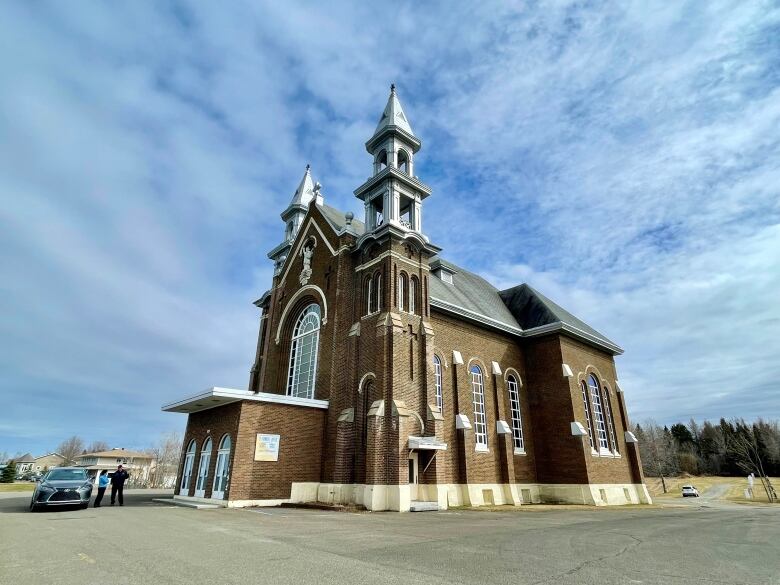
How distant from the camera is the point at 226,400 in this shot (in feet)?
61.2

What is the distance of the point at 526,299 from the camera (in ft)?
98.3

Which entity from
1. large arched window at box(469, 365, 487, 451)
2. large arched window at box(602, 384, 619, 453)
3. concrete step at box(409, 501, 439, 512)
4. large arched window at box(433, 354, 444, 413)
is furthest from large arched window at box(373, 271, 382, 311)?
large arched window at box(602, 384, 619, 453)

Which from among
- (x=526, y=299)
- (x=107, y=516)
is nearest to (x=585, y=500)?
(x=526, y=299)

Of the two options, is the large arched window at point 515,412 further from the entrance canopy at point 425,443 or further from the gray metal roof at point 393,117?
the gray metal roof at point 393,117

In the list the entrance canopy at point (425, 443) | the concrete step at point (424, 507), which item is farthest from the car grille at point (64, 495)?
the entrance canopy at point (425, 443)

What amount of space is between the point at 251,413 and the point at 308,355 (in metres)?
6.37

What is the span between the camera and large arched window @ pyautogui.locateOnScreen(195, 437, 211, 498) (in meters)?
19.5

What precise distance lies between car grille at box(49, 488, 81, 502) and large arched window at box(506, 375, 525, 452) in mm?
19581

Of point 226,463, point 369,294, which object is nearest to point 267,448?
point 226,463

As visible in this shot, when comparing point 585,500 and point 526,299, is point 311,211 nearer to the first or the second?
point 526,299

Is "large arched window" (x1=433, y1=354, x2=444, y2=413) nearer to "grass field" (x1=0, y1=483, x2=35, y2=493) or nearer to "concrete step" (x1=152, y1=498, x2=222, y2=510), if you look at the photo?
"concrete step" (x1=152, y1=498, x2=222, y2=510)

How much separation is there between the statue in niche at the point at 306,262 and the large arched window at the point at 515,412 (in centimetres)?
1309

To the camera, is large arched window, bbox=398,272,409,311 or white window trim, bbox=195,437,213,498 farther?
large arched window, bbox=398,272,409,311

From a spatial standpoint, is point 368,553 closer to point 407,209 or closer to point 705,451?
point 407,209
